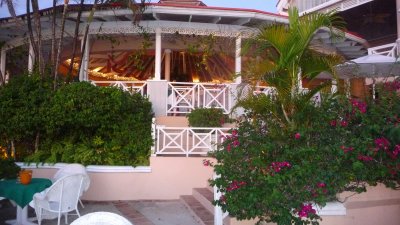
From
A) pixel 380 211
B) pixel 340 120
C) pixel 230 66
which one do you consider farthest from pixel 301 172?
pixel 230 66

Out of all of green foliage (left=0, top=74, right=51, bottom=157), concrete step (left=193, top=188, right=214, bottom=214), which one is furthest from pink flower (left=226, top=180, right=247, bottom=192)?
green foliage (left=0, top=74, right=51, bottom=157)

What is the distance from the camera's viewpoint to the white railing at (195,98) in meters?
10.4

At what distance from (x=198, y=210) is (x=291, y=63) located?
10.2 feet

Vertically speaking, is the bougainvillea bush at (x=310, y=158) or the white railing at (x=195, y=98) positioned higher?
the white railing at (x=195, y=98)

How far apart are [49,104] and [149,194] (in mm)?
2767

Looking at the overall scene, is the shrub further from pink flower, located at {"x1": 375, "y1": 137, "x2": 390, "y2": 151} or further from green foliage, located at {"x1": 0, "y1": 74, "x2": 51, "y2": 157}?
pink flower, located at {"x1": 375, "y1": 137, "x2": 390, "y2": 151}

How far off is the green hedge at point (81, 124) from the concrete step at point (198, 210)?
4.03 feet

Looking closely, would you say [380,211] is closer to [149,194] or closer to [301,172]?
[301,172]

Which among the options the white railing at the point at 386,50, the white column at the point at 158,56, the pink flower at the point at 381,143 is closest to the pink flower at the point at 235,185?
the pink flower at the point at 381,143

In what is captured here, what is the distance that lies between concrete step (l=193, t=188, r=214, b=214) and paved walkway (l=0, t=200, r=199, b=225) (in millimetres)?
308

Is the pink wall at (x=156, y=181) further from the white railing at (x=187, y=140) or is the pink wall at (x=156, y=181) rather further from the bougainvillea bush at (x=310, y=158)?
the bougainvillea bush at (x=310, y=158)

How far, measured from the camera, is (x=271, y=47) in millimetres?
5598

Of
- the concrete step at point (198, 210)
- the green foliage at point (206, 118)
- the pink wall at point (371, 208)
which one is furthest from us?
the green foliage at point (206, 118)

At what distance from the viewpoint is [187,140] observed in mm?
8500
